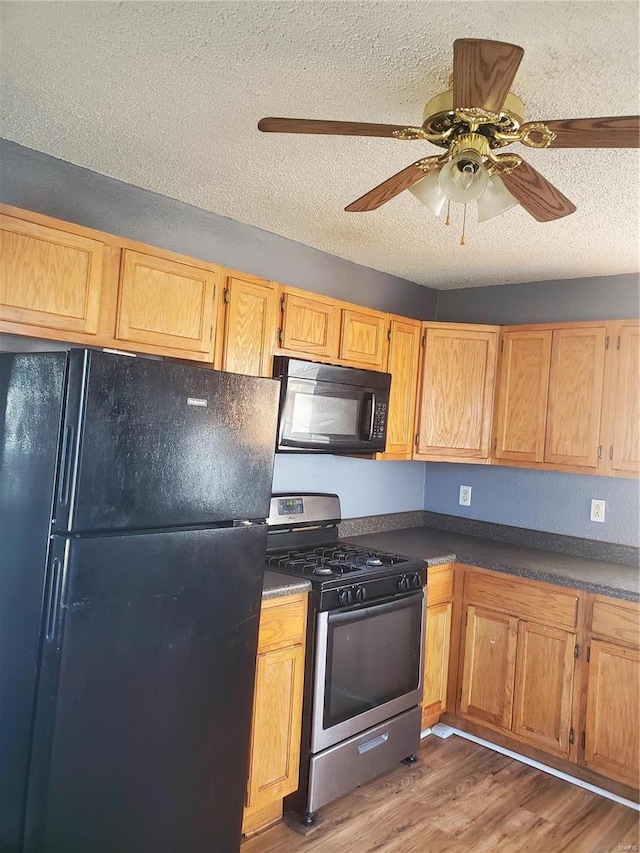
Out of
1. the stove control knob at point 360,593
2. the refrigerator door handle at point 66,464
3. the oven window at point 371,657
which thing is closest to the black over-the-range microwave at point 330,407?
the stove control knob at point 360,593

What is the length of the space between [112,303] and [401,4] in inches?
50.7

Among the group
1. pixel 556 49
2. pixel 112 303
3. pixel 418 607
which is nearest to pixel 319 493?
pixel 418 607

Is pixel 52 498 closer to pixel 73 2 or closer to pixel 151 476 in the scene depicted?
pixel 151 476

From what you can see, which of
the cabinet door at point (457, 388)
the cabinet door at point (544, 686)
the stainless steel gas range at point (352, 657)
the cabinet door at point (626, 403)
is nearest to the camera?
the stainless steel gas range at point (352, 657)

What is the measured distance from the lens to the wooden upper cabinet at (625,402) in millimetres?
2924

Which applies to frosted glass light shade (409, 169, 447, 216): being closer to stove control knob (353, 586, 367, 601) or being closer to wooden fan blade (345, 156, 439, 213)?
wooden fan blade (345, 156, 439, 213)

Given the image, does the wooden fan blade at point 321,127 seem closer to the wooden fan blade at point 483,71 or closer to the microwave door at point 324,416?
the wooden fan blade at point 483,71

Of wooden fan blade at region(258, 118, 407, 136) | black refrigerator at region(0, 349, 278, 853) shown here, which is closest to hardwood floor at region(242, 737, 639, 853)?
black refrigerator at region(0, 349, 278, 853)

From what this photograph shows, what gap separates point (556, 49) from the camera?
4.69 feet

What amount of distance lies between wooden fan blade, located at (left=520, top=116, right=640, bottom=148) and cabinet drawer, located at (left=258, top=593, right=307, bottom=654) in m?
1.71

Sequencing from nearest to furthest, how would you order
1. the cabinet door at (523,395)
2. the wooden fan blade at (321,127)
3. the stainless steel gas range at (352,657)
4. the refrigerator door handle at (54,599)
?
the wooden fan blade at (321,127) < the refrigerator door handle at (54,599) < the stainless steel gas range at (352,657) < the cabinet door at (523,395)

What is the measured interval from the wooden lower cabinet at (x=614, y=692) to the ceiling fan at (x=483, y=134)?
175cm

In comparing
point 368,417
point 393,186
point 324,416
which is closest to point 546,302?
point 368,417

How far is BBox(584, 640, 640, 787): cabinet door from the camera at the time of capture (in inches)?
103
